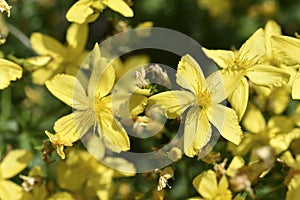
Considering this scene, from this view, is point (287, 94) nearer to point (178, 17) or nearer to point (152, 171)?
point (152, 171)

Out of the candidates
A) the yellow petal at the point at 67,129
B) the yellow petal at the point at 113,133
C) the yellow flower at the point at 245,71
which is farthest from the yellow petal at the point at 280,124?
the yellow petal at the point at 67,129

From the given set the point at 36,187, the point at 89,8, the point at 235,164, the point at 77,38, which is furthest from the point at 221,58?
the point at 36,187

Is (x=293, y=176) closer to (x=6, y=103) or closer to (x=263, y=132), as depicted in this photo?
(x=263, y=132)

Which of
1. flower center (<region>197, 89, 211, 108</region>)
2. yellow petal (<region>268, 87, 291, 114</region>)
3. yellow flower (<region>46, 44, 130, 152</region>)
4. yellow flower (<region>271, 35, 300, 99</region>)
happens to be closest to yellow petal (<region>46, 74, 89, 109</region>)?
yellow flower (<region>46, 44, 130, 152</region>)

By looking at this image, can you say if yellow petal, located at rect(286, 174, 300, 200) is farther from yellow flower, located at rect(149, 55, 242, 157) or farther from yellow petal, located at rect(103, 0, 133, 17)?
yellow petal, located at rect(103, 0, 133, 17)

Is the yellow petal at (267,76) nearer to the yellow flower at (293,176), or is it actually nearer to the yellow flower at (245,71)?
the yellow flower at (245,71)
